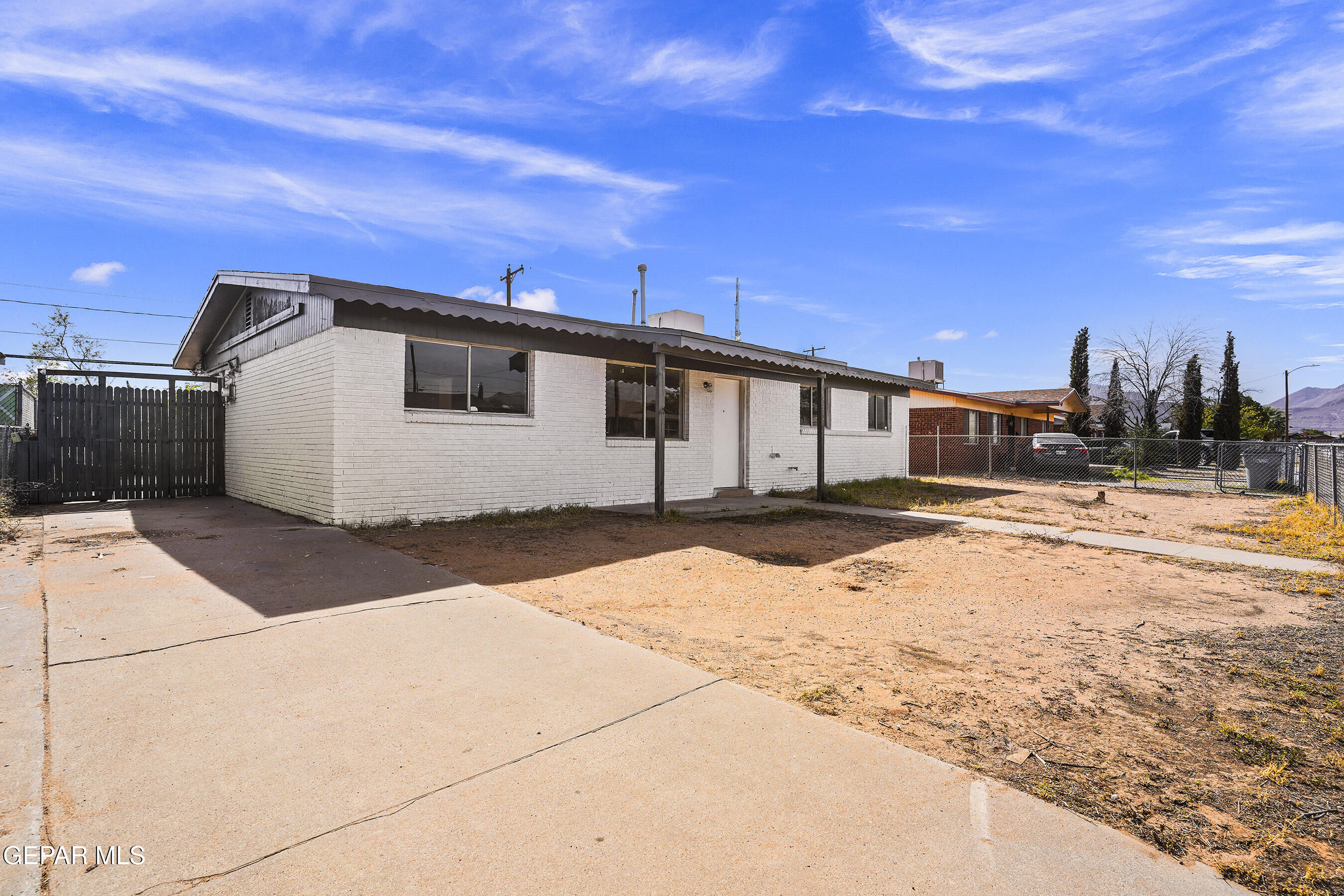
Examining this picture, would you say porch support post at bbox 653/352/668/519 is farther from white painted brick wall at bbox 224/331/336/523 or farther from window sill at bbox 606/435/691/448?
white painted brick wall at bbox 224/331/336/523

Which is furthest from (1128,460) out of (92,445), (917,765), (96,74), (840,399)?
(96,74)

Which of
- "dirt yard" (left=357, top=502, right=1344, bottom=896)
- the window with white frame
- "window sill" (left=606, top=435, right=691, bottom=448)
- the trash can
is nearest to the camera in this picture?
"dirt yard" (left=357, top=502, right=1344, bottom=896)

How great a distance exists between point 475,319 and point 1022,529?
30.1 ft

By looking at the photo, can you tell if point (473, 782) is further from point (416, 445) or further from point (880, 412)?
point (880, 412)

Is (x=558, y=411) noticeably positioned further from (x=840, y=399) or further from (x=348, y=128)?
(x=348, y=128)

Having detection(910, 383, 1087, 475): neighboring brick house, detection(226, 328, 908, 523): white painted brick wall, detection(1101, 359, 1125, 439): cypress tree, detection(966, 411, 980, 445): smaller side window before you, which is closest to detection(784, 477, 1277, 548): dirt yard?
detection(226, 328, 908, 523): white painted brick wall

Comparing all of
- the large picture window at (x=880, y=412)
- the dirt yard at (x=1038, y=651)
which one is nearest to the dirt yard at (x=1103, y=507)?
the dirt yard at (x=1038, y=651)

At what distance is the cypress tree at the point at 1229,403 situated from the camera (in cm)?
3759

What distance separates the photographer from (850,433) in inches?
679

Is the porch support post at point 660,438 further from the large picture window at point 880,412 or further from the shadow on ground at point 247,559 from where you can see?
the large picture window at point 880,412

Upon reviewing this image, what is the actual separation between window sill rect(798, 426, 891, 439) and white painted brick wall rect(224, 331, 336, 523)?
35.1ft

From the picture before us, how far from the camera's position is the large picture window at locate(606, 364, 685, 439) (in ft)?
38.6

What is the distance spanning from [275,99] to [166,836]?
17.7 m

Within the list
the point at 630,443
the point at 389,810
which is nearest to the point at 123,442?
the point at 630,443
